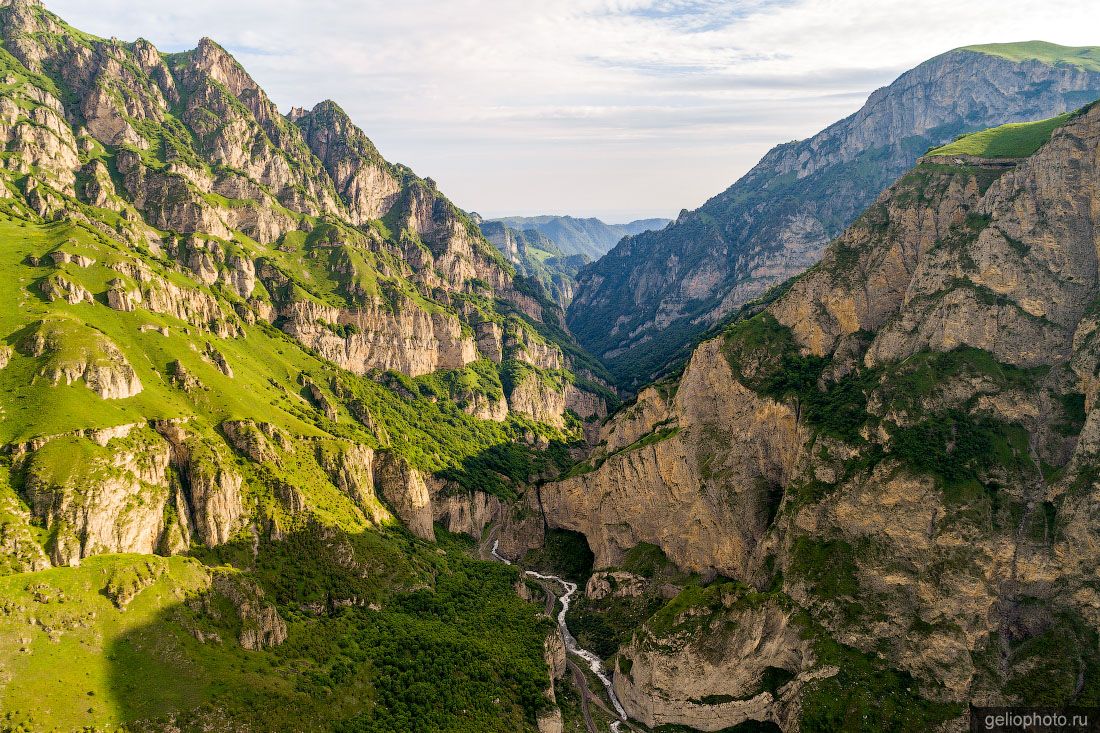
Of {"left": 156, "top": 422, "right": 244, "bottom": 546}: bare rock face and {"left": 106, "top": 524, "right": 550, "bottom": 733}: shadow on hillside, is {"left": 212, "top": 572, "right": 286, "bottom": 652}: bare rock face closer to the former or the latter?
{"left": 106, "top": 524, "right": 550, "bottom": 733}: shadow on hillside

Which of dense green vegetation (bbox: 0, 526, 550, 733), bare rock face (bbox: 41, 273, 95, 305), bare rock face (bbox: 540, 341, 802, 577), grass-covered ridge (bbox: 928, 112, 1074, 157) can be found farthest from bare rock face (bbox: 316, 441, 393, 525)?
grass-covered ridge (bbox: 928, 112, 1074, 157)

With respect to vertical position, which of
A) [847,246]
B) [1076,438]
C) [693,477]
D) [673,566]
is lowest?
[673,566]

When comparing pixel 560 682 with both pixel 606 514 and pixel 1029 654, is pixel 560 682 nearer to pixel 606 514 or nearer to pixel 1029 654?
pixel 606 514

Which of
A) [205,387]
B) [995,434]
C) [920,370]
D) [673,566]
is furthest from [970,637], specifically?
[205,387]

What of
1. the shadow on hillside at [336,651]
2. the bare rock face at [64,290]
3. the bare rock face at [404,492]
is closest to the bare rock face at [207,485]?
the shadow on hillside at [336,651]

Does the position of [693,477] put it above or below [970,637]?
above
